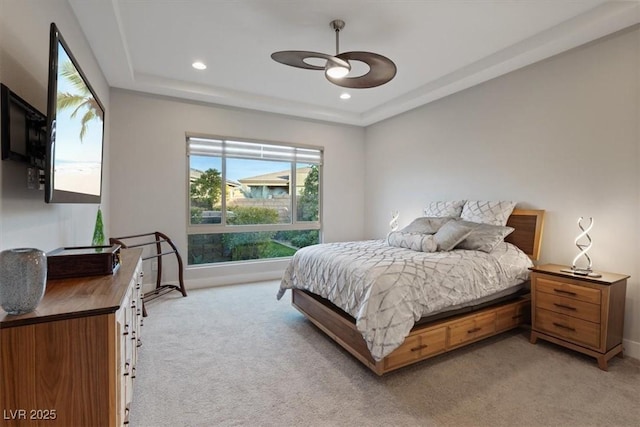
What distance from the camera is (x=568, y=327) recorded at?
2451 millimetres

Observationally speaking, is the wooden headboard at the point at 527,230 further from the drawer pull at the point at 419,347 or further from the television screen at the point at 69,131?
the television screen at the point at 69,131

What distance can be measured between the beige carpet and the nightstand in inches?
5.4

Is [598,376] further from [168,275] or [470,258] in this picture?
[168,275]

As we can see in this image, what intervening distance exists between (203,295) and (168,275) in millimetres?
639

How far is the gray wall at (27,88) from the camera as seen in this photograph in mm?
1334

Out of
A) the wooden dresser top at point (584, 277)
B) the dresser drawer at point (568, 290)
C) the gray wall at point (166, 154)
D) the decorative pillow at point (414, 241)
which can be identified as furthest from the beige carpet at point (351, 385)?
the gray wall at point (166, 154)

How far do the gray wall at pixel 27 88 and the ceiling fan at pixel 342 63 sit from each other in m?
1.39

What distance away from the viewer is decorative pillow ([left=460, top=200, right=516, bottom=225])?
321cm

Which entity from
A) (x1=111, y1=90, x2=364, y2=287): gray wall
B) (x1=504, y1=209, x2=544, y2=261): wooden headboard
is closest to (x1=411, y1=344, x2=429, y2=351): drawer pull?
(x1=504, y1=209, x2=544, y2=261): wooden headboard

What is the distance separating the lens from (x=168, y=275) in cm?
420

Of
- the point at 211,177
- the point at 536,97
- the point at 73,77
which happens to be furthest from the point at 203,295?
the point at 536,97

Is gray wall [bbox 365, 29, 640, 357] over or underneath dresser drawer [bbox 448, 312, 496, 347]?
over

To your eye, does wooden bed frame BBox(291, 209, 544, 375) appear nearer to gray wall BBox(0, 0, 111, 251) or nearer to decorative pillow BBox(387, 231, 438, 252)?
decorative pillow BBox(387, 231, 438, 252)

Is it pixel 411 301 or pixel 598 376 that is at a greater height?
pixel 411 301
